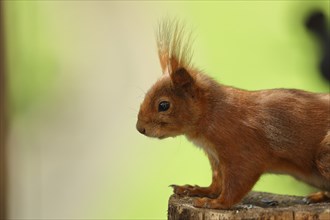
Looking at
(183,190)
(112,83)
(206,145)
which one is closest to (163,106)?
(206,145)

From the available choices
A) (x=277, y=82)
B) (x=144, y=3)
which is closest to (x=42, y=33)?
(x=144, y=3)

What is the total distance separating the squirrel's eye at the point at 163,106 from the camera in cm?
131

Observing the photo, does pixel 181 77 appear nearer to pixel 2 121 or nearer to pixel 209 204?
pixel 209 204

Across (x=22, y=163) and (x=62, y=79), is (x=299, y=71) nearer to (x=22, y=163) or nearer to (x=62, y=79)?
(x=62, y=79)

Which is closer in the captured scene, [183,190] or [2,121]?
[183,190]

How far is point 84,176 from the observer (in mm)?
2082

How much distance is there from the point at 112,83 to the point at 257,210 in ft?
3.00

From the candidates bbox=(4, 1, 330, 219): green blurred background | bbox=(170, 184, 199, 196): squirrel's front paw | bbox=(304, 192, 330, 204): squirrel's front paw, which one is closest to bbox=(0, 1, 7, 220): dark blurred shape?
bbox=(4, 1, 330, 219): green blurred background

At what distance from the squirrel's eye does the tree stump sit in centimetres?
19

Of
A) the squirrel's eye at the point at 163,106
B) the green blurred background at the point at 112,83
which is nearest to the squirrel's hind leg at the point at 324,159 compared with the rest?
the squirrel's eye at the point at 163,106

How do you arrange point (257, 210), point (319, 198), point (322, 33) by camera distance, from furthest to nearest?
point (322, 33) < point (319, 198) < point (257, 210)

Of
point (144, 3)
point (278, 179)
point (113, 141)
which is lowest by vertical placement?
point (278, 179)

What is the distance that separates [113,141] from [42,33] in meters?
0.40

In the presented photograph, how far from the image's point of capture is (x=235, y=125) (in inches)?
51.8
